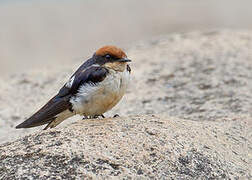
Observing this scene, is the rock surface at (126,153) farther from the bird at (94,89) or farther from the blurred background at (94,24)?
the blurred background at (94,24)

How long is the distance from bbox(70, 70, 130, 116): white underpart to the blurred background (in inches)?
346

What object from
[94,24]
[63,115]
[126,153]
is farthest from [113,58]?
[94,24]

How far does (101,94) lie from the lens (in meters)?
5.01

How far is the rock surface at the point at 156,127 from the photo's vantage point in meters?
4.22

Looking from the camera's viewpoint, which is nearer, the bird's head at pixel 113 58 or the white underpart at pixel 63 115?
the bird's head at pixel 113 58

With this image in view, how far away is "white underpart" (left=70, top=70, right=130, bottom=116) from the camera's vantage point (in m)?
5.00

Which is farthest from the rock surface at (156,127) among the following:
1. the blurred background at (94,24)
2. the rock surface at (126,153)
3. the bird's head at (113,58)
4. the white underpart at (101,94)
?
the blurred background at (94,24)

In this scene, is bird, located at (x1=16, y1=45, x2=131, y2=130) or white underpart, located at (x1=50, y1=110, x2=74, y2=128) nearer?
bird, located at (x1=16, y1=45, x2=131, y2=130)

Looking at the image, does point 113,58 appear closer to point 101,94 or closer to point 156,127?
point 101,94

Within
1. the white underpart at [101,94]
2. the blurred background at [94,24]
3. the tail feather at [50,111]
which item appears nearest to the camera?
the white underpart at [101,94]

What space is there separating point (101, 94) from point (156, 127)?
0.54m

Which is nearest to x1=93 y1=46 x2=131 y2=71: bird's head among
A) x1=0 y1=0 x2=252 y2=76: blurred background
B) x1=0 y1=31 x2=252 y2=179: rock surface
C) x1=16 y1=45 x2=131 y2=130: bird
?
x1=16 y1=45 x2=131 y2=130: bird

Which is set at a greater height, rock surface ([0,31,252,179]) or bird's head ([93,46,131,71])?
bird's head ([93,46,131,71])

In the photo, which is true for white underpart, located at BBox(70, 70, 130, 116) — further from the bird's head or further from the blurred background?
the blurred background
